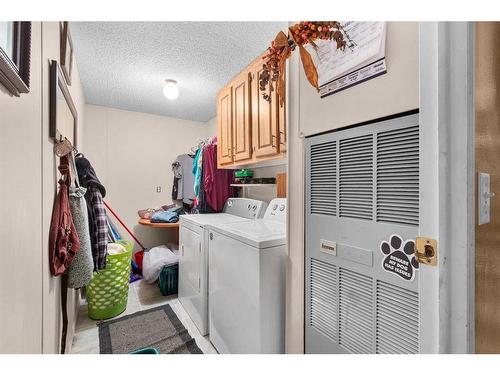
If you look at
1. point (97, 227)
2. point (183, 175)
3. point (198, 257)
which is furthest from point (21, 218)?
point (183, 175)

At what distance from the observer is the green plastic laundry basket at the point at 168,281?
268cm

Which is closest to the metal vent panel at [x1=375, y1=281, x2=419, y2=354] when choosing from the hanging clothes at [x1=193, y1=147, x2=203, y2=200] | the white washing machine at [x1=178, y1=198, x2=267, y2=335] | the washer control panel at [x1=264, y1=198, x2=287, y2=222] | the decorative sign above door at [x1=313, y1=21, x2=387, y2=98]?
the decorative sign above door at [x1=313, y1=21, x2=387, y2=98]

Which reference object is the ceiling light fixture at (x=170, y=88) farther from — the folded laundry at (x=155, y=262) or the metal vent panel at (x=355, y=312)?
the metal vent panel at (x=355, y=312)

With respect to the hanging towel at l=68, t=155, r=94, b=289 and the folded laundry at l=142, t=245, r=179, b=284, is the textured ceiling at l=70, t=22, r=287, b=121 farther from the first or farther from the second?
the folded laundry at l=142, t=245, r=179, b=284

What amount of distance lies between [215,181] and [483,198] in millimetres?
2432

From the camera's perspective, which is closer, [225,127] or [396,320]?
[396,320]

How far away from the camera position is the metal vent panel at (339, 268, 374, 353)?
0.89 m

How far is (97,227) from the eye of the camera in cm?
166

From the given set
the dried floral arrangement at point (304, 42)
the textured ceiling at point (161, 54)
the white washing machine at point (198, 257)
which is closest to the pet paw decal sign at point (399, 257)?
the dried floral arrangement at point (304, 42)

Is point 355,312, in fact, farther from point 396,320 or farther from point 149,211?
point 149,211

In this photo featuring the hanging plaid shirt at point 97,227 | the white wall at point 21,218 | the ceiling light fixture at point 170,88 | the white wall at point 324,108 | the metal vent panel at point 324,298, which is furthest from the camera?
the ceiling light fixture at point 170,88

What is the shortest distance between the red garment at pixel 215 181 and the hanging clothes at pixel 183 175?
93cm

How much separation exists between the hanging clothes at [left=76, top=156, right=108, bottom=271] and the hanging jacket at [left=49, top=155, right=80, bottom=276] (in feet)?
1.25
